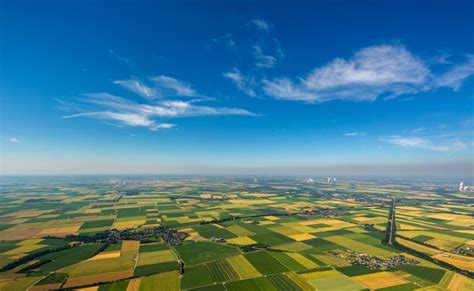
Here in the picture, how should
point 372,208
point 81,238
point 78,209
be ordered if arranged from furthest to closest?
1. point 372,208
2. point 78,209
3. point 81,238

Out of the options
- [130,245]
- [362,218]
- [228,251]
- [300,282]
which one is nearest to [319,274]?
[300,282]

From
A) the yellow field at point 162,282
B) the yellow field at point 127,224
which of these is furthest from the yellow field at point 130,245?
the yellow field at point 162,282

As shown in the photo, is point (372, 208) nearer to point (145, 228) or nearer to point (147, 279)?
point (145, 228)

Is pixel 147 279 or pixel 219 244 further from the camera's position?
pixel 219 244

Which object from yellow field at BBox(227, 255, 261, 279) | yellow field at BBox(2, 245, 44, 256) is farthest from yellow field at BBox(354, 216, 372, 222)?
yellow field at BBox(2, 245, 44, 256)

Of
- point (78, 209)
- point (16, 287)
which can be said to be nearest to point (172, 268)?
point (16, 287)

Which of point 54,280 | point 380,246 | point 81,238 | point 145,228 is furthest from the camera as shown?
point 145,228

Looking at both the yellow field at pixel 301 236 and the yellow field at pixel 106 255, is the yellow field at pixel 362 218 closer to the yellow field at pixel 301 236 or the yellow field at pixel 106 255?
the yellow field at pixel 301 236
